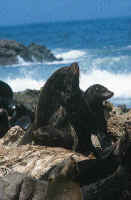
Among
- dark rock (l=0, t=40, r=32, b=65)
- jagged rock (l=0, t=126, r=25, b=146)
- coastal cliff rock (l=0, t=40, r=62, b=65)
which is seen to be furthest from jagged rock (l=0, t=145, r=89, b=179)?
coastal cliff rock (l=0, t=40, r=62, b=65)

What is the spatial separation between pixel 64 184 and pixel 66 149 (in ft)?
6.00

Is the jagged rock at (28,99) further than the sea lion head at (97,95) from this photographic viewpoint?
Yes

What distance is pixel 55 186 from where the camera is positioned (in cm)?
342

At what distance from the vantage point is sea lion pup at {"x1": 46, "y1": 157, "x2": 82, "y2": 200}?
3.37 metres

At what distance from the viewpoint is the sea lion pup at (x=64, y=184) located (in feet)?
11.0

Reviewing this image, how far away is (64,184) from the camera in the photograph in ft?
11.2

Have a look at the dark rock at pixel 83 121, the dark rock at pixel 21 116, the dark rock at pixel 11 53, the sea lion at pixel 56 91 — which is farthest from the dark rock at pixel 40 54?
the sea lion at pixel 56 91

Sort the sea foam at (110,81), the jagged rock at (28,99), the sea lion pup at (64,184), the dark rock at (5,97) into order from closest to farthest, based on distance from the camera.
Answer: the sea lion pup at (64,184), the jagged rock at (28,99), the dark rock at (5,97), the sea foam at (110,81)

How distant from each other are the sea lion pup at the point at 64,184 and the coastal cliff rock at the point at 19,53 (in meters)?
32.7

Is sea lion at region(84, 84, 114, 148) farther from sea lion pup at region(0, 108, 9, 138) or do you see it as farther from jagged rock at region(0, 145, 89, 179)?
sea lion pup at region(0, 108, 9, 138)

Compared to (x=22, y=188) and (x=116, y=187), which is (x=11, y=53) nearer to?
(x=22, y=188)

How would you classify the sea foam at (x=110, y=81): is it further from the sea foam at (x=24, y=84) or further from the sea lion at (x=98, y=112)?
the sea lion at (x=98, y=112)

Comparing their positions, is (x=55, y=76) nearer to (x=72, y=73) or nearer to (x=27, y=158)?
(x=72, y=73)

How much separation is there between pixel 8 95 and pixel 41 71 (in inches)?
725
